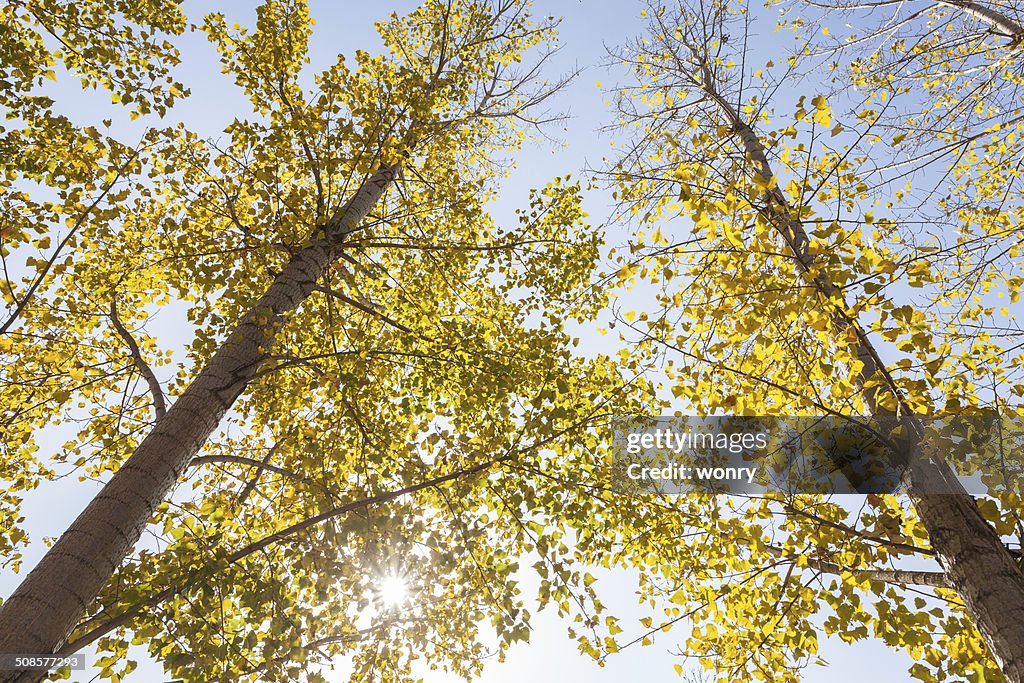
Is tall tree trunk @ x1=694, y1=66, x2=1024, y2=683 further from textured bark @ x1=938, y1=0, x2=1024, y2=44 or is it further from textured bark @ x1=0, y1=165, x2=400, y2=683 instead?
textured bark @ x1=0, y1=165, x2=400, y2=683

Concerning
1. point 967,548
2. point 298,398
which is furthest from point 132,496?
point 967,548

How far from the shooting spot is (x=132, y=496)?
2.68m

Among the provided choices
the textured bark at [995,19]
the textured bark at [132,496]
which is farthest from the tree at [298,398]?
the textured bark at [995,19]

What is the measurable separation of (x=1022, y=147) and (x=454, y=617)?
237 inches

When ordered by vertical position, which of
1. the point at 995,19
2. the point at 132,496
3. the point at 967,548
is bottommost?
the point at 132,496

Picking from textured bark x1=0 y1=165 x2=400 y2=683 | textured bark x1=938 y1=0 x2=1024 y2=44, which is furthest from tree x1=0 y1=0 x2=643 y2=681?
textured bark x1=938 y1=0 x2=1024 y2=44

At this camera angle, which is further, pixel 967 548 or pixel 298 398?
pixel 298 398

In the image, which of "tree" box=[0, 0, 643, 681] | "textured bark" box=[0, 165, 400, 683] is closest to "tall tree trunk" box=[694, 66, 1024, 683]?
"tree" box=[0, 0, 643, 681]

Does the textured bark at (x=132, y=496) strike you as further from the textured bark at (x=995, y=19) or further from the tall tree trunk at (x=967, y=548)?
the textured bark at (x=995, y=19)

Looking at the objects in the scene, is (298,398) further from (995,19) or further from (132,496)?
(995,19)

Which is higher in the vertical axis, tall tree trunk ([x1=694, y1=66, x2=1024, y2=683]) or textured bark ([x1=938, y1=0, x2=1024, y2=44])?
textured bark ([x1=938, y1=0, x2=1024, y2=44])

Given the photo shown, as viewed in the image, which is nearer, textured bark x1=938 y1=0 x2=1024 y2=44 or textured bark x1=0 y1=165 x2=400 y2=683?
textured bark x1=0 y1=165 x2=400 y2=683

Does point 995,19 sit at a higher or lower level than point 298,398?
higher

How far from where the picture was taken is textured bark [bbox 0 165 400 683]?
2174 millimetres
